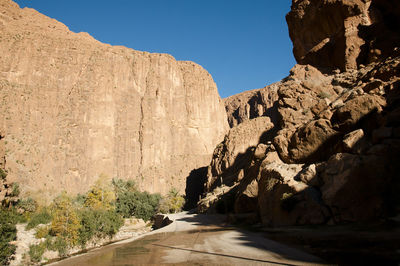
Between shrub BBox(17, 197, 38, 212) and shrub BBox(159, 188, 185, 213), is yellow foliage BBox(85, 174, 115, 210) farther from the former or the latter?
shrub BBox(159, 188, 185, 213)

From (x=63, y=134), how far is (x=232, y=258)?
78579 millimetres

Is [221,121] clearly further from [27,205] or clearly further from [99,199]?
[27,205]

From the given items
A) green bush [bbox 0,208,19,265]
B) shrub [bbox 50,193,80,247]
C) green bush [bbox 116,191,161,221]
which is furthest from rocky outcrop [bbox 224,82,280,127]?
green bush [bbox 0,208,19,265]

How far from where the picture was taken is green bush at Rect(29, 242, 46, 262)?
24147 millimetres

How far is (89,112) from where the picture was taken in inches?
3246

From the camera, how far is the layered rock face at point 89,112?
72.4 m

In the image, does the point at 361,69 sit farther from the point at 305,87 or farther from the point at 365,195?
the point at 365,195

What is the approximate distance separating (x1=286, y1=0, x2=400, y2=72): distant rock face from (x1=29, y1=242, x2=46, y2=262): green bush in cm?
3174

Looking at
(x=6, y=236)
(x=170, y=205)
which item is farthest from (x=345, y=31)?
(x=170, y=205)

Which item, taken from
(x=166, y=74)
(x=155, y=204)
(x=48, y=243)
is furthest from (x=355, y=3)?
(x=166, y=74)

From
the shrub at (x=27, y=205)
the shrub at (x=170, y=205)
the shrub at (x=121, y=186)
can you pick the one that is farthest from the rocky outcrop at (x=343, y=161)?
the shrub at (x=121, y=186)

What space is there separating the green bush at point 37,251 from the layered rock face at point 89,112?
4020 centimetres

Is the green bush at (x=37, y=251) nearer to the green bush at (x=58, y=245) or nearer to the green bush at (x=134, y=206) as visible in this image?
the green bush at (x=58, y=245)

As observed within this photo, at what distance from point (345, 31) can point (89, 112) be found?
73.2m
